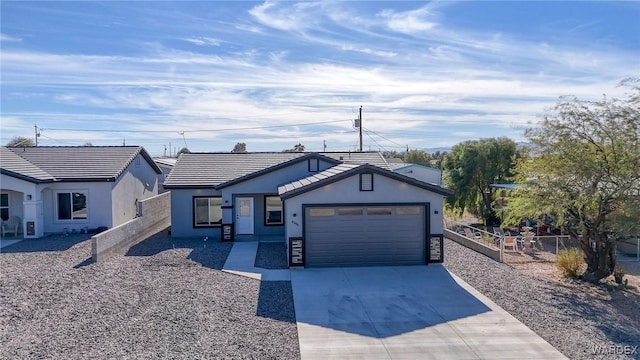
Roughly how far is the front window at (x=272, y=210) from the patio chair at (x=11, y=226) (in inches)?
424

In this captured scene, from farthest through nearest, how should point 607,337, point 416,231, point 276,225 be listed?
point 276,225 < point 416,231 < point 607,337

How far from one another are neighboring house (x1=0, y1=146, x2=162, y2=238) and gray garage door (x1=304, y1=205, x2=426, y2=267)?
11.0m

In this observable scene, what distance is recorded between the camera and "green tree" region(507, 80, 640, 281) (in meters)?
13.0

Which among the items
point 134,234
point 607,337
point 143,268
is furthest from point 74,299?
point 607,337

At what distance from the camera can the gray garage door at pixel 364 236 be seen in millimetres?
15539

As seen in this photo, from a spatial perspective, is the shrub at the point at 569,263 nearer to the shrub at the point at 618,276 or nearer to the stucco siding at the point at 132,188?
the shrub at the point at 618,276

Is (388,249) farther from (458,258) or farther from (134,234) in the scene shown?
(134,234)

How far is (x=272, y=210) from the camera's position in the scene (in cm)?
2112

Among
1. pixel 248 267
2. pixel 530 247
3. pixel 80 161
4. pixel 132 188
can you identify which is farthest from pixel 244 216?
pixel 530 247

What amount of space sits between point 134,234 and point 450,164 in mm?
18827

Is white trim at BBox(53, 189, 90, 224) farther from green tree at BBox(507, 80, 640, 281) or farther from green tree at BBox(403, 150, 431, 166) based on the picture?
green tree at BBox(403, 150, 431, 166)

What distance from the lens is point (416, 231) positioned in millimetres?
15859

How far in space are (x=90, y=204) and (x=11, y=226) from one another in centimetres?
339

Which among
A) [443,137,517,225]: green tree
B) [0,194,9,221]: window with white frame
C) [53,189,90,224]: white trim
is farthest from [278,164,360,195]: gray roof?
[0,194,9,221]: window with white frame
